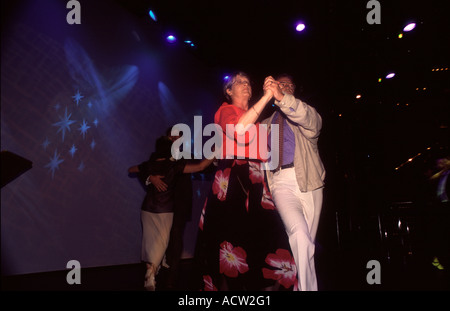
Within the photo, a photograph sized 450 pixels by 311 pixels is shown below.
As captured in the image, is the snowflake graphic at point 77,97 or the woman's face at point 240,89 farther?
the snowflake graphic at point 77,97

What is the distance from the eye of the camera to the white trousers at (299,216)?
1778mm

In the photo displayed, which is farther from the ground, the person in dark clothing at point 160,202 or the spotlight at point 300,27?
the spotlight at point 300,27

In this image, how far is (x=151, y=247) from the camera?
11.7 feet

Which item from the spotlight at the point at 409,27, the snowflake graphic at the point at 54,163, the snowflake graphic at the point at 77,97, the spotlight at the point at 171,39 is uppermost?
the spotlight at the point at 171,39

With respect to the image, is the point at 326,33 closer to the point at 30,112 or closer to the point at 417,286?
the point at 417,286

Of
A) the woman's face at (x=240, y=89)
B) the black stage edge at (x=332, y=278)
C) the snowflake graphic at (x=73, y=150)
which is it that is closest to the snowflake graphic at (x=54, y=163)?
the snowflake graphic at (x=73, y=150)

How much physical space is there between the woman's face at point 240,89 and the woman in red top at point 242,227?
30cm

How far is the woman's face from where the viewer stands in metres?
2.23

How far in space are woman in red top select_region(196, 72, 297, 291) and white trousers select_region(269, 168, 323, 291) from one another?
0.18 feet

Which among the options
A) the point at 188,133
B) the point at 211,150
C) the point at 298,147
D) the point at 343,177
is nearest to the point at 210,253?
the point at 211,150

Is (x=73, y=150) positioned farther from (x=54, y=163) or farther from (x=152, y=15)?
(x=152, y=15)

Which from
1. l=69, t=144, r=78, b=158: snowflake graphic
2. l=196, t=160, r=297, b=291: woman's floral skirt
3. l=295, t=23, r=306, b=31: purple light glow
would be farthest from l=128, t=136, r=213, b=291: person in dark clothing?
l=295, t=23, r=306, b=31: purple light glow

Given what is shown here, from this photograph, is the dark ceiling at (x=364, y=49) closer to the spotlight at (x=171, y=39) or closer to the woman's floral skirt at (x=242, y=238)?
the spotlight at (x=171, y=39)

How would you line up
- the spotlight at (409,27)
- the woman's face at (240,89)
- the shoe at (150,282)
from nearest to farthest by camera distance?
1. the woman's face at (240,89)
2. the shoe at (150,282)
3. the spotlight at (409,27)
